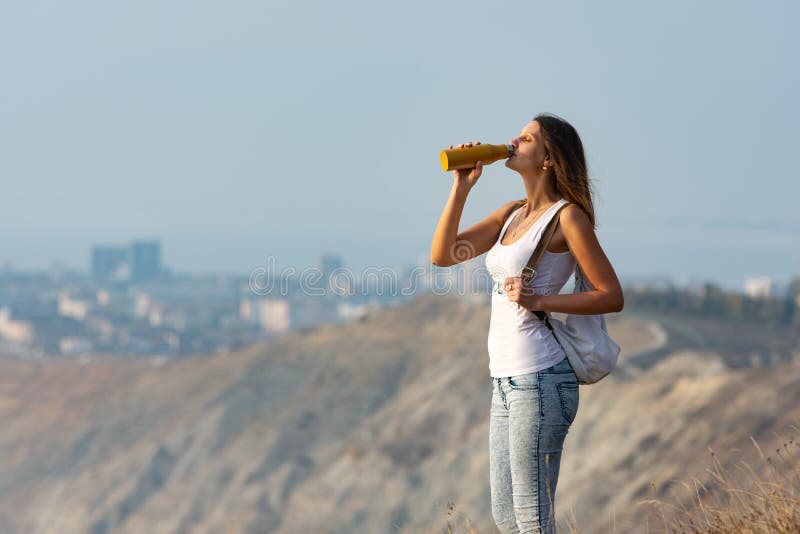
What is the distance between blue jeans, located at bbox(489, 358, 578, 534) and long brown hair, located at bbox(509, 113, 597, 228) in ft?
1.99

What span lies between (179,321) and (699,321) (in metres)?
126

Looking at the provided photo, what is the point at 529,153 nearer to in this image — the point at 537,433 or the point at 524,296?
the point at 524,296

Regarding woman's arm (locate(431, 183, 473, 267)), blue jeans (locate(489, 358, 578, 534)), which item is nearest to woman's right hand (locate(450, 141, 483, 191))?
woman's arm (locate(431, 183, 473, 267))

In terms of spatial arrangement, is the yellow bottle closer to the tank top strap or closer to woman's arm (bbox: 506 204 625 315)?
the tank top strap

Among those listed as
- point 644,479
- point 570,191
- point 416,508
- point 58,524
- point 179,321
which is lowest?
point 179,321

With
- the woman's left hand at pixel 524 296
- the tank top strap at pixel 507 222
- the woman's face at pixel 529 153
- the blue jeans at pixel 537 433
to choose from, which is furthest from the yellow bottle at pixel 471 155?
the blue jeans at pixel 537 433

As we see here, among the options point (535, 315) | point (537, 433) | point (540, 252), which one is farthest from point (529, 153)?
point (537, 433)

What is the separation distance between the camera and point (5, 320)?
152 meters

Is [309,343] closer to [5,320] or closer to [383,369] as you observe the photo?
[383,369]

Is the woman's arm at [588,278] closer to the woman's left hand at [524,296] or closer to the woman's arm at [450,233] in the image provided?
the woman's left hand at [524,296]

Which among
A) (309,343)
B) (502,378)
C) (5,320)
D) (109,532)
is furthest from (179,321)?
(502,378)

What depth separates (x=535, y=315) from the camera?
166 inches

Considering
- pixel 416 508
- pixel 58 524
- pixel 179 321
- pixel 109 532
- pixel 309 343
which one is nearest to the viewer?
pixel 416 508

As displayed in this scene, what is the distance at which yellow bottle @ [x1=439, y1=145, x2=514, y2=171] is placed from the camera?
4.38 metres
